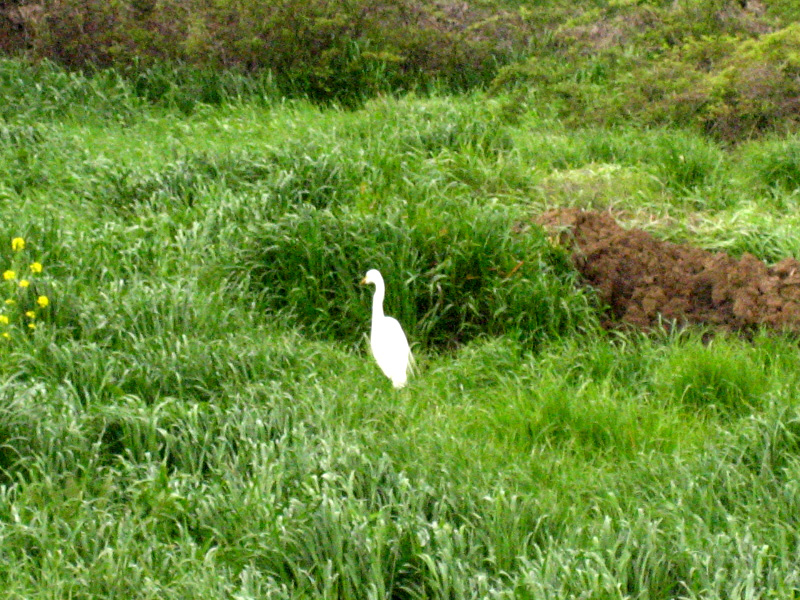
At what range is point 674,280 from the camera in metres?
6.36

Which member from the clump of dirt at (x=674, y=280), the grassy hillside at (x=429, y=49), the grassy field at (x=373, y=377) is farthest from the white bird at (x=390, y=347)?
the grassy hillside at (x=429, y=49)

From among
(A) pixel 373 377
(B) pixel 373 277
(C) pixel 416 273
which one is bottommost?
(A) pixel 373 377

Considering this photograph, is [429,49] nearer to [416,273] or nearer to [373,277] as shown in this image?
[416,273]

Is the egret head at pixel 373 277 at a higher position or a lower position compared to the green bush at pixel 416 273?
higher

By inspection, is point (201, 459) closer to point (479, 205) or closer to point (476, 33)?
point (479, 205)

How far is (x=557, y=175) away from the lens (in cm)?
780

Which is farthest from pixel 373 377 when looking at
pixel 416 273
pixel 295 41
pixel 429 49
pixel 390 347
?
pixel 429 49

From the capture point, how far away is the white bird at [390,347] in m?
5.67

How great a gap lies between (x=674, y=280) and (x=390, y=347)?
169 centimetres

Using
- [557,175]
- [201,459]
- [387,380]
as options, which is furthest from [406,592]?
[557,175]

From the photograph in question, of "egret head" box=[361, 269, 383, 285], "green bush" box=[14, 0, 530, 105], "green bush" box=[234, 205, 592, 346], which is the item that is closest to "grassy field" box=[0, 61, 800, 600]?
"green bush" box=[234, 205, 592, 346]

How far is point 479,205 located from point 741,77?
2560 mm

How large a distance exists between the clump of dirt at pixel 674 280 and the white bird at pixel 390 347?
126cm

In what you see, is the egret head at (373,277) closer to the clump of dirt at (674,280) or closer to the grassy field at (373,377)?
the grassy field at (373,377)
